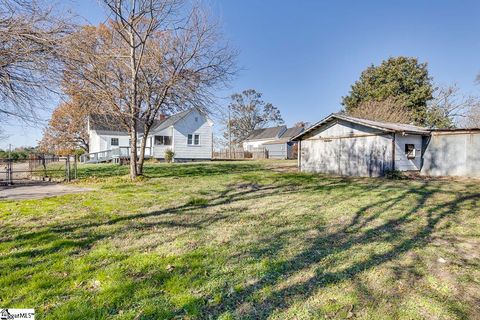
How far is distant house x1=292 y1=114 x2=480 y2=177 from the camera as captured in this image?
12.8 metres

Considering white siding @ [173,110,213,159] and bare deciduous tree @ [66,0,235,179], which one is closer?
bare deciduous tree @ [66,0,235,179]

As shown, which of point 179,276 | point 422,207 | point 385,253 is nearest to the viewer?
point 179,276

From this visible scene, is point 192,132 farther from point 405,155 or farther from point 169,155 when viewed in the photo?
Answer: point 405,155

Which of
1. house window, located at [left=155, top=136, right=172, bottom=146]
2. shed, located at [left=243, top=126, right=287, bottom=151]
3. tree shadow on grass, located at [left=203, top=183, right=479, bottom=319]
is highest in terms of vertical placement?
shed, located at [left=243, top=126, right=287, bottom=151]

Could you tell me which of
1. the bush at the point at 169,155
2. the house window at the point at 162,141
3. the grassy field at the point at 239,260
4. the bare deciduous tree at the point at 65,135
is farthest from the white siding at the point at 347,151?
the bare deciduous tree at the point at 65,135

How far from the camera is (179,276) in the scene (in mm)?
3109

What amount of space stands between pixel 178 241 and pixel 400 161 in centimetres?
1277

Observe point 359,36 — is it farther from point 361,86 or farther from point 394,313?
point 394,313

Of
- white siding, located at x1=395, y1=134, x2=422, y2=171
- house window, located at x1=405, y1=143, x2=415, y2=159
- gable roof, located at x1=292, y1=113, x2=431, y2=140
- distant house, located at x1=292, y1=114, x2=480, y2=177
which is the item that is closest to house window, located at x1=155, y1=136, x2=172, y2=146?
gable roof, located at x1=292, y1=113, x2=431, y2=140

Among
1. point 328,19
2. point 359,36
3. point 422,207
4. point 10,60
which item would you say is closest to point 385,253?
point 422,207

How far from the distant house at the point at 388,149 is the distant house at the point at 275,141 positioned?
12.7m

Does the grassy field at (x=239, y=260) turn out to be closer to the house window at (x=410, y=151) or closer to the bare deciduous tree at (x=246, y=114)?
the house window at (x=410, y=151)

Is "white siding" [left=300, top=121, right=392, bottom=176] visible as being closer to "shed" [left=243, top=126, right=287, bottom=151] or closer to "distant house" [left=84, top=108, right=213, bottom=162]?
"distant house" [left=84, top=108, right=213, bottom=162]

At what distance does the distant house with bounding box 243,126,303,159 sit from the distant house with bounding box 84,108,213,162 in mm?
9119
